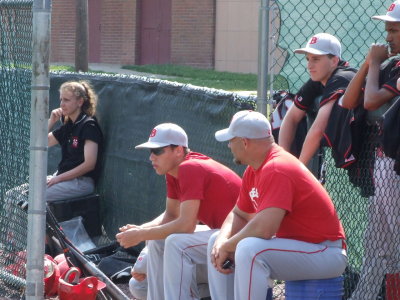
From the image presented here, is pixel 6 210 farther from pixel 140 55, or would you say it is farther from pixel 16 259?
pixel 140 55

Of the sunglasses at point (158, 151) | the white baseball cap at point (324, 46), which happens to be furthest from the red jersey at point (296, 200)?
the sunglasses at point (158, 151)

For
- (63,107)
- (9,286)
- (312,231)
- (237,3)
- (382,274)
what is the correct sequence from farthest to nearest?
(237,3) → (63,107) → (9,286) → (382,274) → (312,231)

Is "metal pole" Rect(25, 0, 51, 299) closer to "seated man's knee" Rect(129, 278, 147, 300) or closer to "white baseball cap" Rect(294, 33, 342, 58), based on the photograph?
"seated man's knee" Rect(129, 278, 147, 300)

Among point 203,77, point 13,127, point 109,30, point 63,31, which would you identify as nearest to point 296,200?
point 13,127

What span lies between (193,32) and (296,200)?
65.6 feet

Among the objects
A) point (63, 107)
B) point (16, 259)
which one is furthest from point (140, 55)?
point (16, 259)

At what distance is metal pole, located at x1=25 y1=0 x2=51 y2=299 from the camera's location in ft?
13.4

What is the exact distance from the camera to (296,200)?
421cm

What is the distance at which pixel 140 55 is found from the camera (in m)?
25.0

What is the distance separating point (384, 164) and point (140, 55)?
2093 cm

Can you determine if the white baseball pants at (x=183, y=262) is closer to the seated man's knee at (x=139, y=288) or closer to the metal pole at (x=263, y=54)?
the seated man's knee at (x=139, y=288)

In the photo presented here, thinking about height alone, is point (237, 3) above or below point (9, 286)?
above

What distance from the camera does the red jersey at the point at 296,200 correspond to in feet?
13.6

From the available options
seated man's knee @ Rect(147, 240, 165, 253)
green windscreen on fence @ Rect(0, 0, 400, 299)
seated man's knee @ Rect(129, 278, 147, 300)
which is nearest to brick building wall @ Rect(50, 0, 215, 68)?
green windscreen on fence @ Rect(0, 0, 400, 299)
